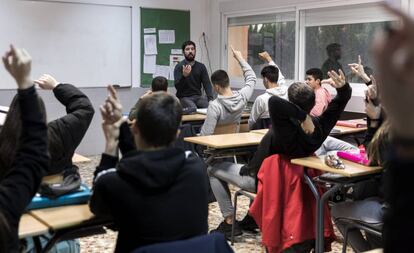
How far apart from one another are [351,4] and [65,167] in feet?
14.4

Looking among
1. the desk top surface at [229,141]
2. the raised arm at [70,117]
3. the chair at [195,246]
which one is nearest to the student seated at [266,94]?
the desk top surface at [229,141]

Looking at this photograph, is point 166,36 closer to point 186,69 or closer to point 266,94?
point 186,69

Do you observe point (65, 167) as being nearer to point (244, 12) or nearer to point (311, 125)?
point (311, 125)

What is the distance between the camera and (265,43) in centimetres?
709

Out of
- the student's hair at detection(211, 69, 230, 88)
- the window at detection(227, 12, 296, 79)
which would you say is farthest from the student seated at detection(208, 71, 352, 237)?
the window at detection(227, 12, 296, 79)

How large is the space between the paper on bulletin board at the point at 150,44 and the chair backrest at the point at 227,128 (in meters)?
2.97

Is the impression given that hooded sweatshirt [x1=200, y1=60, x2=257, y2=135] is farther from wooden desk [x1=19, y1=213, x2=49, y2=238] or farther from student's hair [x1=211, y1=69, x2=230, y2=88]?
wooden desk [x1=19, y1=213, x2=49, y2=238]

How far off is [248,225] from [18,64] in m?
2.82

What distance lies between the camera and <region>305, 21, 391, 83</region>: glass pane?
571 centimetres

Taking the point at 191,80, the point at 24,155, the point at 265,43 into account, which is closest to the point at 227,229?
the point at 24,155

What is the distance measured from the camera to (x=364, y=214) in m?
2.61

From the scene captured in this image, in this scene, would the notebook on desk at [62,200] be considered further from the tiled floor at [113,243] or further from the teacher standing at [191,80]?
the teacher standing at [191,80]

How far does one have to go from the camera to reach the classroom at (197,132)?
1472 millimetres

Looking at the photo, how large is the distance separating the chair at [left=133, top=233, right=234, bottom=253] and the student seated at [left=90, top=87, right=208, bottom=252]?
11 centimetres
